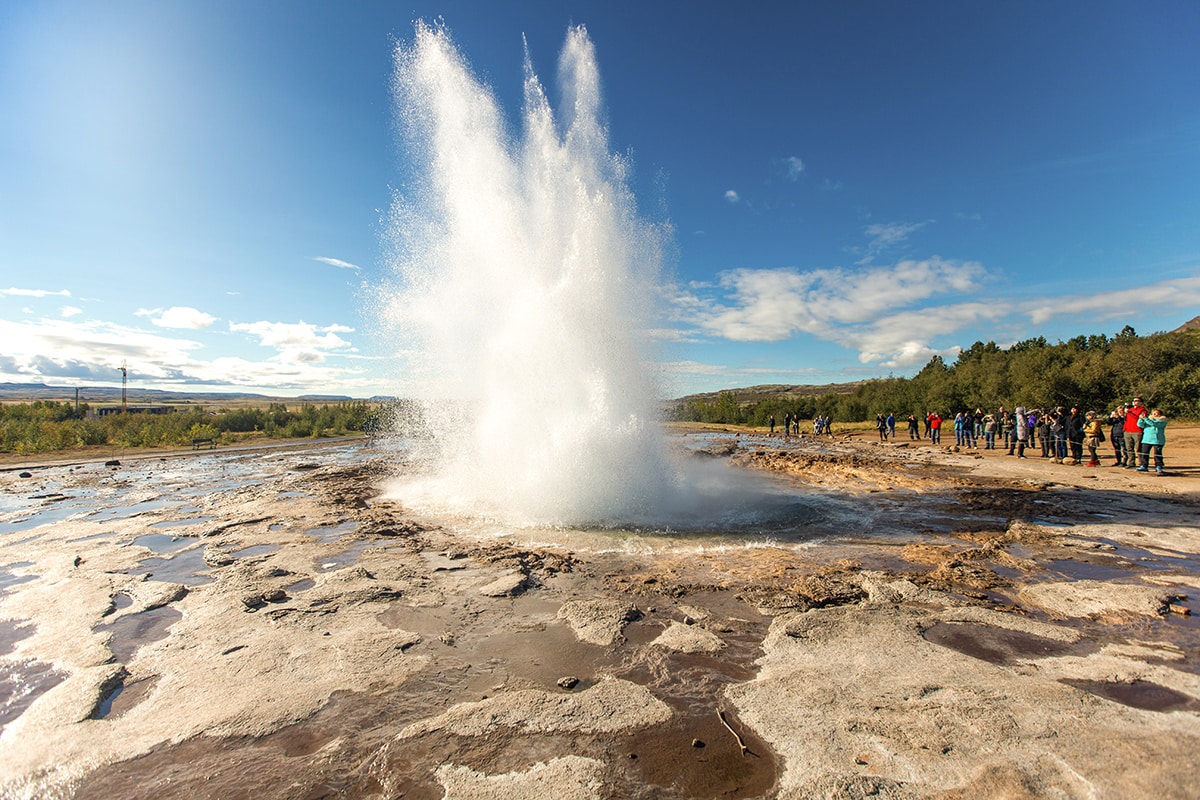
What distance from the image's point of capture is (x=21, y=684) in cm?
432

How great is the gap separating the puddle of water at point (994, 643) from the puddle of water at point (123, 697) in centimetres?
691

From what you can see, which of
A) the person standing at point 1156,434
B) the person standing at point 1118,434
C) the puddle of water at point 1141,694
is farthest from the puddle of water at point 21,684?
the person standing at point 1118,434

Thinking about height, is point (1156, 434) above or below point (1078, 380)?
below

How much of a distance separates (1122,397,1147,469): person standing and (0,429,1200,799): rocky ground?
7544mm

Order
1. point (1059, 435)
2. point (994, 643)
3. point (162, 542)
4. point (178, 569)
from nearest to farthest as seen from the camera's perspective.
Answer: point (994, 643)
point (178, 569)
point (162, 542)
point (1059, 435)

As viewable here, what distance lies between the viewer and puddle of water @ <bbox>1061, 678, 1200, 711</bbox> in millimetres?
3559

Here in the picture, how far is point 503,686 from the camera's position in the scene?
13.8 ft

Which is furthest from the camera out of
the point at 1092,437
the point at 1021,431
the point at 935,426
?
the point at 935,426

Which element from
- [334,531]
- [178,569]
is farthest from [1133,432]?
[178,569]

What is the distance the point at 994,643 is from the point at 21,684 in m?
8.62

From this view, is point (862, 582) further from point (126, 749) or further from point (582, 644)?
point (126, 749)

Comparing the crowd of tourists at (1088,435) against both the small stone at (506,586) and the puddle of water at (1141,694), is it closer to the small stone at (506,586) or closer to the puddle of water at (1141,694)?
the puddle of water at (1141,694)

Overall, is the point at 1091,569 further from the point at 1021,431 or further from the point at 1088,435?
the point at 1021,431

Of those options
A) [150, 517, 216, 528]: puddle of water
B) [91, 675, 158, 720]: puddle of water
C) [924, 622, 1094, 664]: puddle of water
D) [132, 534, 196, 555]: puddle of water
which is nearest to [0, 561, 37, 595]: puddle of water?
[132, 534, 196, 555]: puddle of water
